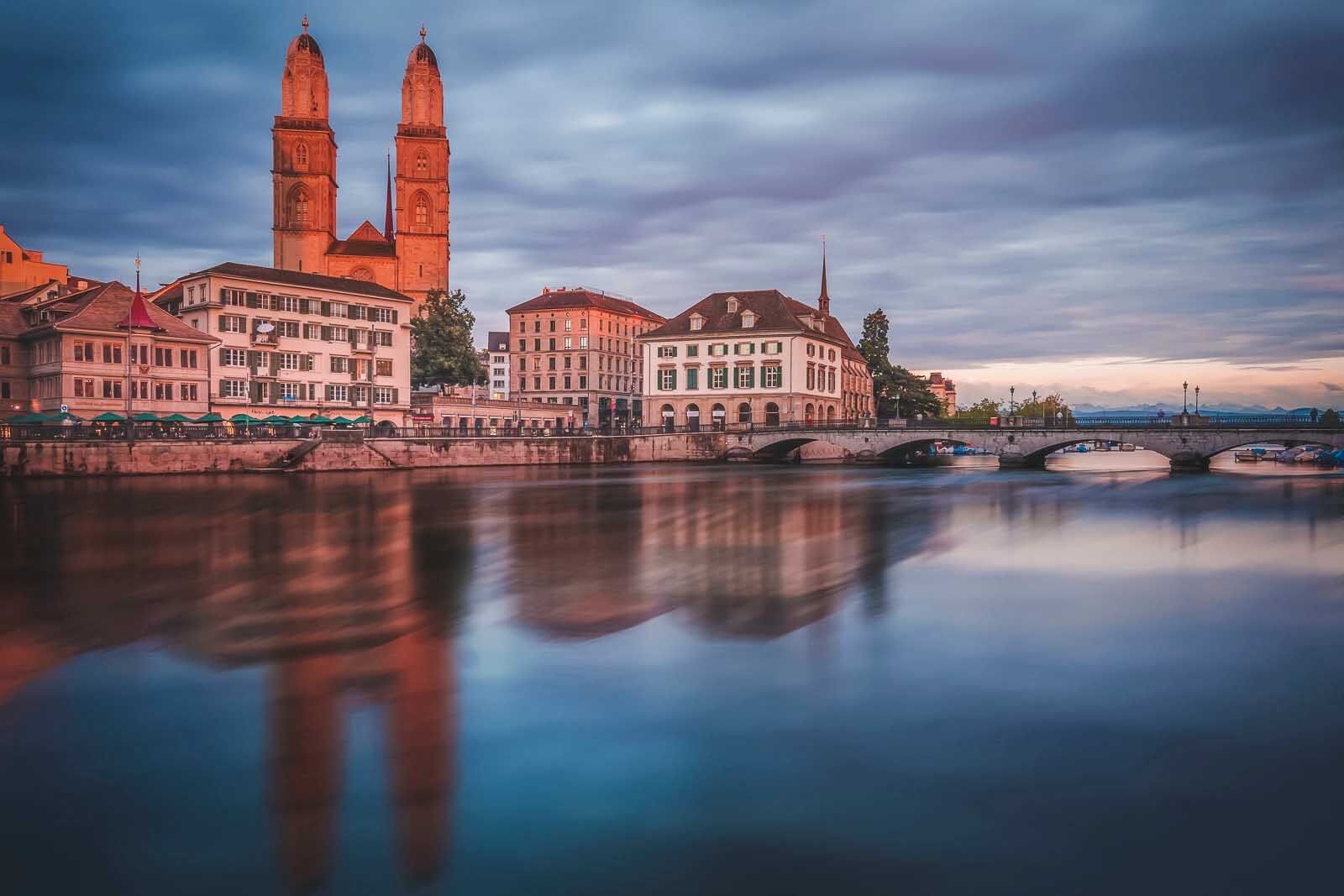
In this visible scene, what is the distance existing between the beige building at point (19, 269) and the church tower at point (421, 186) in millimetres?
29977

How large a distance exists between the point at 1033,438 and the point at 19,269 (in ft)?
264

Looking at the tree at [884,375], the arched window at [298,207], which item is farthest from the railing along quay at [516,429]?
the arched window at [298,207]

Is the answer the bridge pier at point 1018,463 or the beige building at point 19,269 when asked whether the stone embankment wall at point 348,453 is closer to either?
the bridge pier at point 1018,463

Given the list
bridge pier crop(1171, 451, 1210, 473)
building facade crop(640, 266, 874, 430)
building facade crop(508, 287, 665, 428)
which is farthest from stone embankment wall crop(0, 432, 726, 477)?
bridge pier crop(1171, 451, 1210, 473)

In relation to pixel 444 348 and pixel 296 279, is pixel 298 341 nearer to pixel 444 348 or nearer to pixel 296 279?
pixel 296 279

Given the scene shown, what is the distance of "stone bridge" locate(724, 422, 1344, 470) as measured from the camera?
5734 centimetres

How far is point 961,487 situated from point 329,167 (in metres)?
74.2

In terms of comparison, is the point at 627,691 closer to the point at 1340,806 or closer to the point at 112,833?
the point at 112,833

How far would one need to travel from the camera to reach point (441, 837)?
239 inches

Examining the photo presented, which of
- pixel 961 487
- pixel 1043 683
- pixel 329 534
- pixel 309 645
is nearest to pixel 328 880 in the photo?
pixel 309 645

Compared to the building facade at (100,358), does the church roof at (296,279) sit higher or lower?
higher

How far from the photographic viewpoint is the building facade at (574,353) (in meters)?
107

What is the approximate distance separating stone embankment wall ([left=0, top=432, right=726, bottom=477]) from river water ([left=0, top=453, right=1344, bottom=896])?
32551 millimetres

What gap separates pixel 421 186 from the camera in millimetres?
97125
